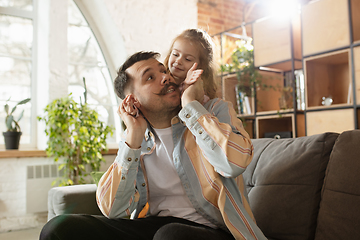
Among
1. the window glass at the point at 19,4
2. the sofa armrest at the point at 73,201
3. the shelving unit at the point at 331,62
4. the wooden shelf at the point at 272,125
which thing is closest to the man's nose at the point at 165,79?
the sofa armrest at the point at 73,201

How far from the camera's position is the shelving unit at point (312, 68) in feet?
9.42

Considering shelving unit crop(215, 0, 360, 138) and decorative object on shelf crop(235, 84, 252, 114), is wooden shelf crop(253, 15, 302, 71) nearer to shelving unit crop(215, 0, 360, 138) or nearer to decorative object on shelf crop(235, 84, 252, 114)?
shelving unit crop(215, 0, 360, 138)

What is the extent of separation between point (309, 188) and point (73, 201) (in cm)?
142

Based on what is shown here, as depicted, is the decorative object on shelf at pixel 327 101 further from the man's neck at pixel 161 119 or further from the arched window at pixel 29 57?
the arched window at pixel 29 57

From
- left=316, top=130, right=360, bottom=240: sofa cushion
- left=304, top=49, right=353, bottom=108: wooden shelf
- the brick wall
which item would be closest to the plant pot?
the brick wall

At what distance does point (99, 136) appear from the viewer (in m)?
3.70

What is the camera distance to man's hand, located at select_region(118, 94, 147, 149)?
1.43 meters

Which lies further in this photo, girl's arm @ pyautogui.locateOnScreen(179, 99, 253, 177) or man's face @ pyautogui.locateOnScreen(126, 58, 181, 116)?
man's face @ pyautogui.locateOnScreen(126, 58, 181, 116)

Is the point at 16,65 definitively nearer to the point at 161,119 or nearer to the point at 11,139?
the point at 11,139

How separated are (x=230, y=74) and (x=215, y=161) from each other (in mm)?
2998

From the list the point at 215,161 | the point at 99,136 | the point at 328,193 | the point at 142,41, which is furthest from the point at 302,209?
the point at 142,41

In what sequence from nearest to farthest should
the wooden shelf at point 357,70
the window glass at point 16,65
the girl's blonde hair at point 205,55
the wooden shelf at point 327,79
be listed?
the girl's blonde hair at point 205,55 < the wooden shelf at point 357,70 < the wooden shelf at point 327,79 < the window glass at point 16,65

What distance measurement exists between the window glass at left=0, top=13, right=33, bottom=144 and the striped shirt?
9.08ft

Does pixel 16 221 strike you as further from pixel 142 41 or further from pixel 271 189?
pixel 271 189
